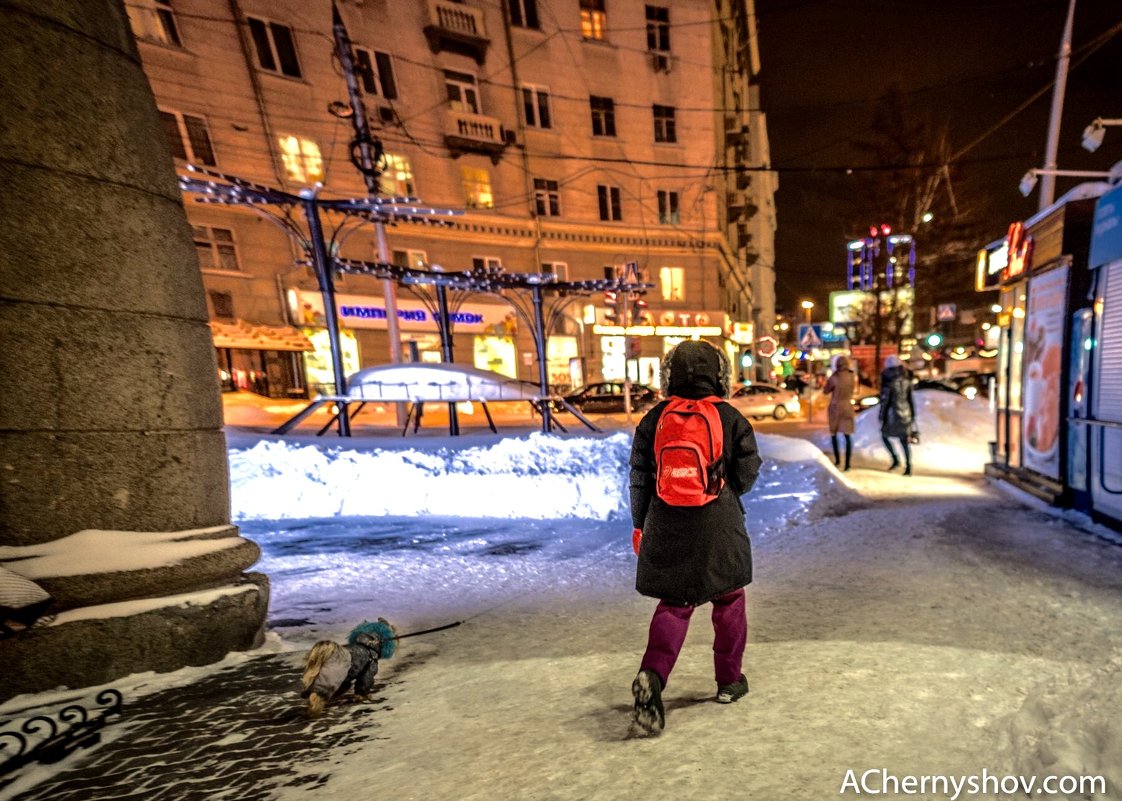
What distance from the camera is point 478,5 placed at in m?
22.8

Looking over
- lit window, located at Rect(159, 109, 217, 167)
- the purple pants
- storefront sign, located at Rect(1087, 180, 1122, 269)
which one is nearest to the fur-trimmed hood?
the purple pants

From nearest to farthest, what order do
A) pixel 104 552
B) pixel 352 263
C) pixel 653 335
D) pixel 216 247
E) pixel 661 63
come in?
pixel 104 552, pixel 352 263, pixel 216 247, pixel 661 63, pixel 653 335

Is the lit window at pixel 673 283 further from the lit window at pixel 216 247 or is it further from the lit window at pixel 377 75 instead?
the lit window at pixel 216 247

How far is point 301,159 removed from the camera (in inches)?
786

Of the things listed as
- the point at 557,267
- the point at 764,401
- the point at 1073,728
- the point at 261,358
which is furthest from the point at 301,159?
the point at 1073,728

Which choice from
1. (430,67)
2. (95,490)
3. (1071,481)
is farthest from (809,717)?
(430,67)

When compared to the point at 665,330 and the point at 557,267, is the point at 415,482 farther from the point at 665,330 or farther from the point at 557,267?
the point at 665,330

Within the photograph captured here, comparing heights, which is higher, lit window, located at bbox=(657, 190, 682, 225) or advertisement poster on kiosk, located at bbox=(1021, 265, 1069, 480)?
lit window, located at bbox=(657, 190, 682, 225)

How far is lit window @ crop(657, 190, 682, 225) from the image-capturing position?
26.9 meters

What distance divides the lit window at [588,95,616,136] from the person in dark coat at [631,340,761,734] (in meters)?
26.6

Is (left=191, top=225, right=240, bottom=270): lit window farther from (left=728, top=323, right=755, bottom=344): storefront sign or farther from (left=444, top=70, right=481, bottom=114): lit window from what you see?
(left=728, top=323, right=755, bottom=344): storefront sign

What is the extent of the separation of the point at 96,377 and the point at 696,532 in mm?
3391

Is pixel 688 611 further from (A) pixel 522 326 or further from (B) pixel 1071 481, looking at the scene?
(A) pixel 522 326

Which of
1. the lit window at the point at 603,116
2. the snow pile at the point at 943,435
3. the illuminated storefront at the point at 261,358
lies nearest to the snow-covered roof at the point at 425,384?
the snow pile at the point at 943,435
